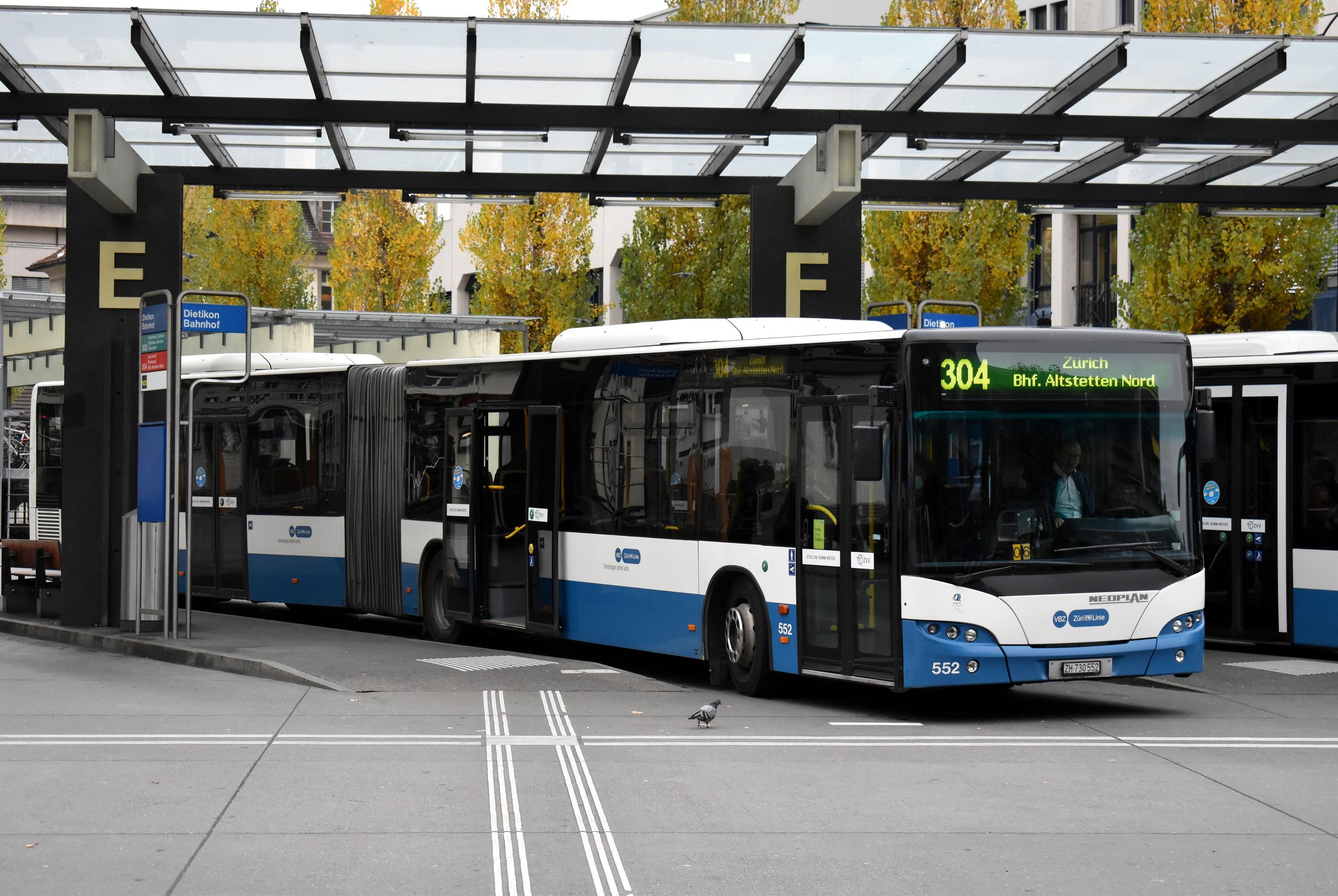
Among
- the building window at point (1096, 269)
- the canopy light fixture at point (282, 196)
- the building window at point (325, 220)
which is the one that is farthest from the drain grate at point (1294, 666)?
the building window at point (325, 220)

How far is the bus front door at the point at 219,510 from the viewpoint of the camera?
66.5ft

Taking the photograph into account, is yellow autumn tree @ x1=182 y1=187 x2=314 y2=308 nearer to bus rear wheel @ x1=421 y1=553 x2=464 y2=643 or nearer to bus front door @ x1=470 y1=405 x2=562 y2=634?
bus rear wheel @ x1=421 y1=553 x2=464 y2=643

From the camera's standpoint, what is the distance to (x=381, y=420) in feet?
60.5

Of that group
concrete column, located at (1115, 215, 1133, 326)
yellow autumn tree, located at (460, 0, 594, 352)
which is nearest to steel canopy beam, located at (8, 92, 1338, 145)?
concrete column, located at (1115, 215, 1133, 326)

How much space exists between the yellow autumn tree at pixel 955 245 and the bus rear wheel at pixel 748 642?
21.0 m

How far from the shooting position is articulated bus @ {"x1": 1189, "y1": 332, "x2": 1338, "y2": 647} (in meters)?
15.2

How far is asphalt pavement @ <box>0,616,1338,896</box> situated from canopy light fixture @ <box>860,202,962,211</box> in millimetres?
7179

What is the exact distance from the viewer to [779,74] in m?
15.2

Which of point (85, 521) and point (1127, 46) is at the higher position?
point (1127, 46)

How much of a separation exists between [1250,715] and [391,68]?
9.01m

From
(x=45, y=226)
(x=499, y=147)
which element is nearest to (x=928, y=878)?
(x=499, y=147)

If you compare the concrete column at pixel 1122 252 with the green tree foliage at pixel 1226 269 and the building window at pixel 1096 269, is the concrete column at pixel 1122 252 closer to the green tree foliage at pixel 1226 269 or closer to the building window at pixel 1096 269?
the building window at pixel 1096 269

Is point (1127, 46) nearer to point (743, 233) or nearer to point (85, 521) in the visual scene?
point (85, 521)

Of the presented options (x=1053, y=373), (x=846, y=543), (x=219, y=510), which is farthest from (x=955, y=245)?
(x=846, y=543)
